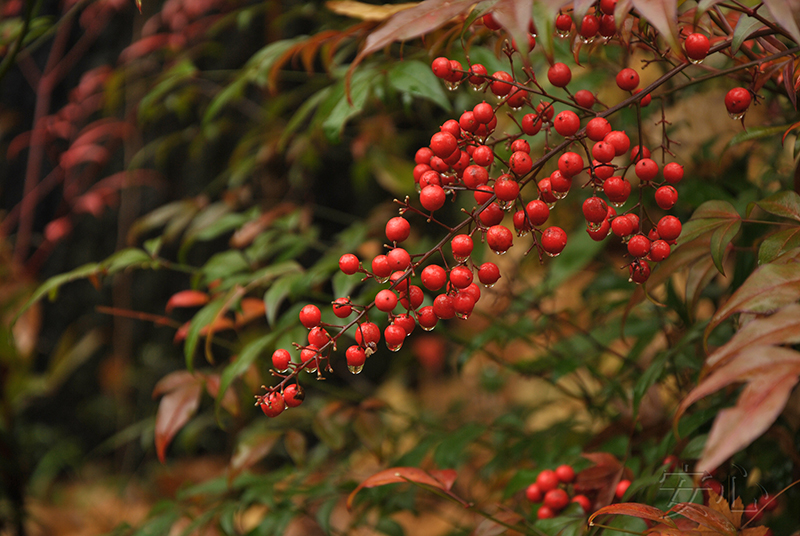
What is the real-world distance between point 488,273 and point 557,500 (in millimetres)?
288

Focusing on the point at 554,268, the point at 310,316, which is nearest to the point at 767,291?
the point at 310,316

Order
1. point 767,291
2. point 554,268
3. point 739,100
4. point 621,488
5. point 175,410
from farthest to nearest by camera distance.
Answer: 1. point 554,268
2. point 175,410
3. point 621,488
4. point 739,100
5. point 767,291

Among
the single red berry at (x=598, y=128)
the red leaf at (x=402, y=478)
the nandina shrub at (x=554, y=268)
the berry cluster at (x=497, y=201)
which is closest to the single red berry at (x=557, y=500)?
the nandina shrub at (x=554, y=268)

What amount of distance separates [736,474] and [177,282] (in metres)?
1.55

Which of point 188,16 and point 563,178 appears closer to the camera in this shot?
point 563,178

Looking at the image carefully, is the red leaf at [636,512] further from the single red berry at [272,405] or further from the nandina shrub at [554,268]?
the single red berry at [272,405]

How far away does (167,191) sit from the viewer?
1.66 metres

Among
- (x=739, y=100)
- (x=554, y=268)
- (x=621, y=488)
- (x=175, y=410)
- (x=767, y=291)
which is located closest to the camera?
(x=767, y=291)

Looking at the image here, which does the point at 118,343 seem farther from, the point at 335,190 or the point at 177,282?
the point at 335,190

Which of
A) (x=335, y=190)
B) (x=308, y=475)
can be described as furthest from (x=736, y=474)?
(x=335, y=190)

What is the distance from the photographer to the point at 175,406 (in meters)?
0.71

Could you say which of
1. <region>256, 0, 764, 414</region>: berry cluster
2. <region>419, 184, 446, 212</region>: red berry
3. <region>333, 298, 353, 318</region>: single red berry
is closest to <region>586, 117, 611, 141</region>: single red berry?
<region>256, 0, 764, 414</region>: berry cluster

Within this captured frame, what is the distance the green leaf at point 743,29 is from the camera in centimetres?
38

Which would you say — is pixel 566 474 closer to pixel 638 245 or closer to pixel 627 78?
pixel 638 245
